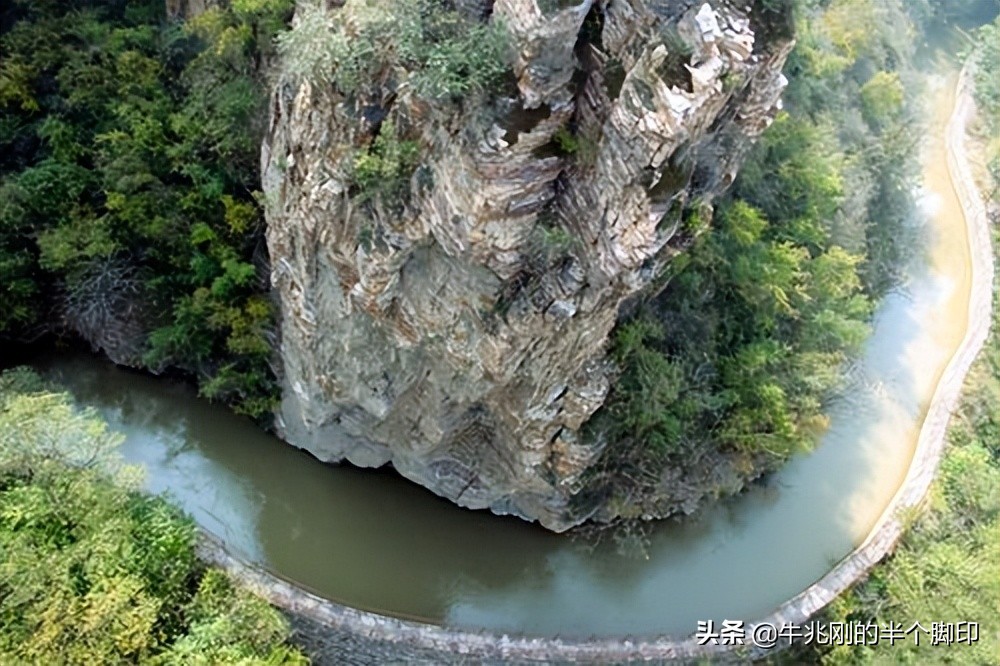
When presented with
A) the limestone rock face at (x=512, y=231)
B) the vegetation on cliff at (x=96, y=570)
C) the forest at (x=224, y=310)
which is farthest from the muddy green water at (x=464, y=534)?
the vegetation on cliff at (x=96, y=570)

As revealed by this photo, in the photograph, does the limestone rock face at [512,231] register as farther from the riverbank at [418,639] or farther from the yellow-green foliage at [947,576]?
the yellow-green foliage at [947,576]

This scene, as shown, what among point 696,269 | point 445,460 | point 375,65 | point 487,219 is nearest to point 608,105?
point 487,219

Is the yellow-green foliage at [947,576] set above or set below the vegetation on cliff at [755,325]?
below

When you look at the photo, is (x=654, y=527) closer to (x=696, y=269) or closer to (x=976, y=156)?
(x=696, y=269)

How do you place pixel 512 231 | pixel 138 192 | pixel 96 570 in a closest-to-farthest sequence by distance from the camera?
pixel 512 231, pixel 96 570, pixel 138 192

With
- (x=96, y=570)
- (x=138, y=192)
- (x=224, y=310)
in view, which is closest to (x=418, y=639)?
(x=96, y=570)

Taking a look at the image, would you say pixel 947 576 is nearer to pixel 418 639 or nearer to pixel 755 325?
pixel 755 325
